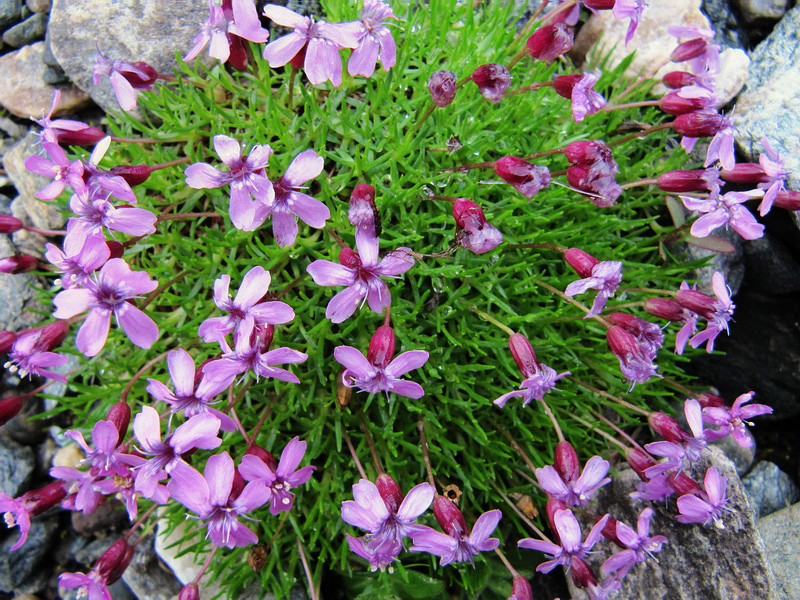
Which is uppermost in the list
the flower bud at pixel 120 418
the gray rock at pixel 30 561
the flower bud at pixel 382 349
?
the flower bud at pixel 382 349

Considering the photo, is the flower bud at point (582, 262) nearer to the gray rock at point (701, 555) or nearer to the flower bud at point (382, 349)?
the flower bud at point (382, 349)

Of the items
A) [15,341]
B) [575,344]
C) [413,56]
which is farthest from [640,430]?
[15,341]

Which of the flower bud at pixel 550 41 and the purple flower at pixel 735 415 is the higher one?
the flower bud at pixel 550 41

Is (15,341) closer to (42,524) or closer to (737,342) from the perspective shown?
(42,524)

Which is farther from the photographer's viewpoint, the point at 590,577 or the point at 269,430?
the point at 269,430

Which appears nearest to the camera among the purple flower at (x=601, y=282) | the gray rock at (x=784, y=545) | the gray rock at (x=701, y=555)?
the purple flower at (x=601, y=282)

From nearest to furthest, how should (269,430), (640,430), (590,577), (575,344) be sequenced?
(590,577) → (269,430) → (575,344) → (640,430)

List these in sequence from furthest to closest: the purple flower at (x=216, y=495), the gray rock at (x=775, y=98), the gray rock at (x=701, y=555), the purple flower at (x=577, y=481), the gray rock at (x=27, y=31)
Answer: the gray rock at (x=27, y=31) → the gray rock at (x=775, y=98) → the gray rock at (x=701, y=555) → the purple flower at (x=577, y=481) → the purple flower at (x=216, y=495)

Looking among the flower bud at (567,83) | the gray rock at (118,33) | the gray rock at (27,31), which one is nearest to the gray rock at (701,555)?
the flower bud at (567,83)
